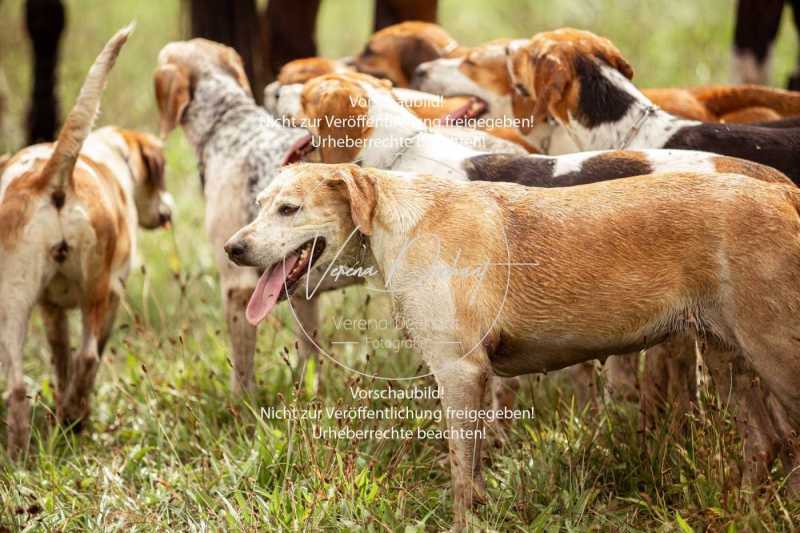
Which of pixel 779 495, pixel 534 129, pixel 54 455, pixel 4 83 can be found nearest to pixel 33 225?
pixel 54 455

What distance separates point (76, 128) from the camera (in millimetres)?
4785

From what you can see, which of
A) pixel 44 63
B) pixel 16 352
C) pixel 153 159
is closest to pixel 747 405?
pixel 16 352

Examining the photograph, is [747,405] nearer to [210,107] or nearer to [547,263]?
[547,263]

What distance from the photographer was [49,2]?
24.7 feet

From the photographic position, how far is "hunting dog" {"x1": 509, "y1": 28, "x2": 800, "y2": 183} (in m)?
Answer: 4.70

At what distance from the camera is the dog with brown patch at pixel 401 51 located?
6.51m

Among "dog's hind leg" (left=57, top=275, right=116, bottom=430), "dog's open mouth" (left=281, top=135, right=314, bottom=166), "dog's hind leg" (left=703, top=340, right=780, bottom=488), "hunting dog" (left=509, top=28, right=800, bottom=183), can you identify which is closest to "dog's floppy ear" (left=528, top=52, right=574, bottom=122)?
"hunting dog" (left=509, top=28, right=800, bottom=183)

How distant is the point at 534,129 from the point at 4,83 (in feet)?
21.4

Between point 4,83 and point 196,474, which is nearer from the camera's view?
point 196,474

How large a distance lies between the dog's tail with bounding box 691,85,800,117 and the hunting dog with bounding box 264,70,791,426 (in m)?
1.44

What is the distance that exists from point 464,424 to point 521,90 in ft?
6.94

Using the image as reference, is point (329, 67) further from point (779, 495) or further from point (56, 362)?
point (779, 495)

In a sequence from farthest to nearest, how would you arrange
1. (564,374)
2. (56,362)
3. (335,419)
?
1. (56,362)
2. (564,374)
3. (335,419)

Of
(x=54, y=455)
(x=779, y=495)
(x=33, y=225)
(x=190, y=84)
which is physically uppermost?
(x=190, y=84)
